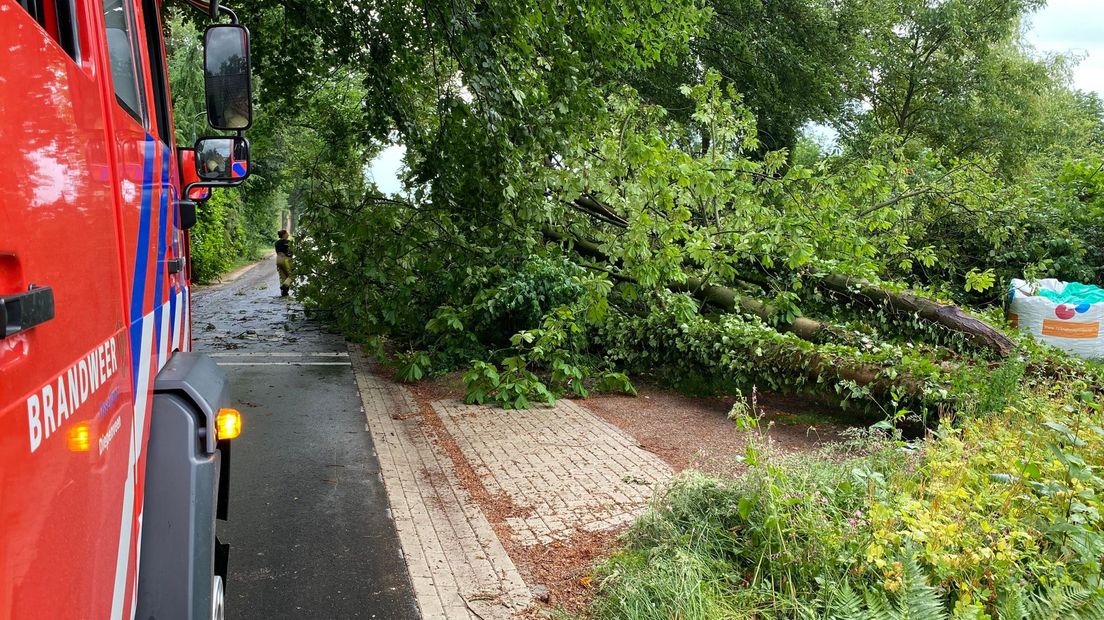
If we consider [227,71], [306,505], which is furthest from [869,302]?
[227,71]

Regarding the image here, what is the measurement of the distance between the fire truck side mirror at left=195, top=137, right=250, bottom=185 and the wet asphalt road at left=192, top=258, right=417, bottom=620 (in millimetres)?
2096

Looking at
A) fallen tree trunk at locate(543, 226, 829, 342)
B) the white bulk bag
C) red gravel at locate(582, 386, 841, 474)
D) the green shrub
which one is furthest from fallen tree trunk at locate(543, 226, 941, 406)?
the white bulk bag

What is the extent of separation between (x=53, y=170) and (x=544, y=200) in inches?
307

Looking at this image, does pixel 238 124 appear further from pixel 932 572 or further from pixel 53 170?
pixel 932 572

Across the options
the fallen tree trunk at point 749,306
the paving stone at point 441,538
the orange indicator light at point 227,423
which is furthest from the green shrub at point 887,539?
the fallen tree trunk at point 749,306

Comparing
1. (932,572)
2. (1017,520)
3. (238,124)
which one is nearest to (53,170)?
(238,124)

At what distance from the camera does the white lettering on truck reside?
4.27ft

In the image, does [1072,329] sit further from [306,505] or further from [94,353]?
[94,353]

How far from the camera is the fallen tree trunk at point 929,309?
7.67 m

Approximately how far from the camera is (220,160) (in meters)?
3.64

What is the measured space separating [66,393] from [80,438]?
0.32 feet

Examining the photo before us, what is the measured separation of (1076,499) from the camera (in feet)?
11.4

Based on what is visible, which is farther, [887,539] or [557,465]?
[557,465]

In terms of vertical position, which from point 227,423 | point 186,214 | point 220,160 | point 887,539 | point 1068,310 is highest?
point 220,160
